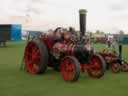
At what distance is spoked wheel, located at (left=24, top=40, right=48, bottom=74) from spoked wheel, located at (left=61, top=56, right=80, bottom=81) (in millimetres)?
894

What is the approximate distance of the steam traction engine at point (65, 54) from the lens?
847cm

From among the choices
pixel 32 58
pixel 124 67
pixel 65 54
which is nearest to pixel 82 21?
pixel 65 54

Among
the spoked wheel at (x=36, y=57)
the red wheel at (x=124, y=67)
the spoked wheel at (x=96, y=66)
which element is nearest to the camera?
the spoked wheel at (x=96, y=66)

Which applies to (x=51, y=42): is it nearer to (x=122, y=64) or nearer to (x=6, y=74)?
(x=6, y=74)

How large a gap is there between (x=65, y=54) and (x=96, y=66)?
0.85 metres

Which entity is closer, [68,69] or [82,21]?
[68,69]

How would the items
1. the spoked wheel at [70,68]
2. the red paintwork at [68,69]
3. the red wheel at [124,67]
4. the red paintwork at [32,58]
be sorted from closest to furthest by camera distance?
the spoked wheel at [70,68], the red paintwork at [68,69], the red paintwork at [32,58], the red wheel at [124,67]

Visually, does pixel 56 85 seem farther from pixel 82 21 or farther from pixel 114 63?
pixel 114 63

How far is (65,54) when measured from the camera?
8969mm

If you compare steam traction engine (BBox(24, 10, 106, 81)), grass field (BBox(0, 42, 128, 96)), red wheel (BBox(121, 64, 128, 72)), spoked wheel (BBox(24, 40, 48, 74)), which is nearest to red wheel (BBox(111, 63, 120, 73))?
red wheel (BBox(121, 64, 128, 72))

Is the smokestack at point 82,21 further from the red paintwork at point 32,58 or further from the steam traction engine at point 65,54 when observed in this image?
the red paintwork at point 32,58

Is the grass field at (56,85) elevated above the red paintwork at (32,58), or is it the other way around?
the red paintwork at (32,58)

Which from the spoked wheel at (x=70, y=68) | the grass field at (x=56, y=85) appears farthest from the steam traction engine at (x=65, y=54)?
the grass field at (x=56, y=85)

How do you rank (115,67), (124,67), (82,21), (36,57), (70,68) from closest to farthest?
(70,68) → (82,21) → (36,57) → (115,67) → (124,67)
